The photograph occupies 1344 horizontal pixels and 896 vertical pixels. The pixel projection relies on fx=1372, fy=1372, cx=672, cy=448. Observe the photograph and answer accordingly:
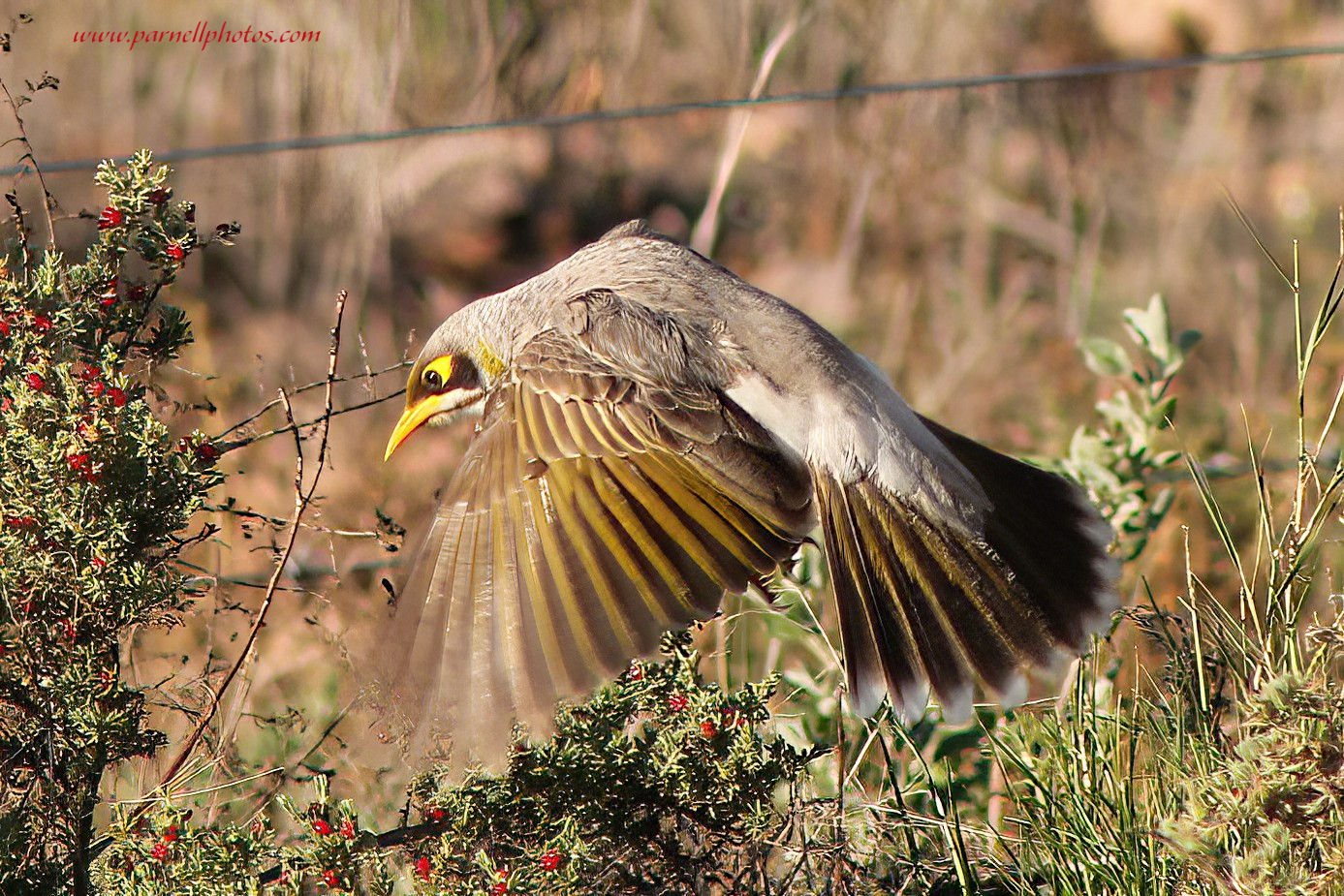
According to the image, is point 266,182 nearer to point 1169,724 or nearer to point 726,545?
point 726,545

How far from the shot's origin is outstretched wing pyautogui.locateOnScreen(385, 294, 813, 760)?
99.8 inches

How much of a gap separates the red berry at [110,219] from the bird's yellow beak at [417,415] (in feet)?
4.17

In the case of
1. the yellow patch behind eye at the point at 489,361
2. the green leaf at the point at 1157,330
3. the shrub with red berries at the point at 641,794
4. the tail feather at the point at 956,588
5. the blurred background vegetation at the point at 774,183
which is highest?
the blurred background vegetation at the point at 774,183

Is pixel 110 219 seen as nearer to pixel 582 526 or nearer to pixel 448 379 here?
pixel 582 526

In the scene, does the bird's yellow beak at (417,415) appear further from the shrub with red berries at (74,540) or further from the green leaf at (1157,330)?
the green leaf at (1157,330)

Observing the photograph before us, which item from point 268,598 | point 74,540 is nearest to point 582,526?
point 268,598

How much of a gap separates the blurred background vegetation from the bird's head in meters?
1.38

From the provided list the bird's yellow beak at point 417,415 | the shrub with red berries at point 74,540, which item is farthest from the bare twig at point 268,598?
the bird's yellow beak at point 417,415

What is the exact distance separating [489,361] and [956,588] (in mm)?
1455

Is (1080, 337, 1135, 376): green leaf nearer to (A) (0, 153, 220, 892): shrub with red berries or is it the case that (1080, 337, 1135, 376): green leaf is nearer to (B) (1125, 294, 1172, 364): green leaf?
(B) (1125, 294, 1172, 364): green leaf

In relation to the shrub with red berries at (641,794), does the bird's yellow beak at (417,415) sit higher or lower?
higher

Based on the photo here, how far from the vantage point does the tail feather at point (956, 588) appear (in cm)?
316

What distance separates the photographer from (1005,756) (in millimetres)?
2646

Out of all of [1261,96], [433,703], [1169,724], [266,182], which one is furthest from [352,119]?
[1261,96]
